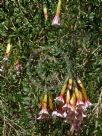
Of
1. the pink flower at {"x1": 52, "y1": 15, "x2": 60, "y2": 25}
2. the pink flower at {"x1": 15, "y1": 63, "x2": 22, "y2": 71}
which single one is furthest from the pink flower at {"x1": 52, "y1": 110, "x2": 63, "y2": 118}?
the pink flower at {"x1": 52, "y1": 15, "x2": 60, "y2": 25}

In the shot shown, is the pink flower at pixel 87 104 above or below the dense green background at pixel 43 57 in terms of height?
below

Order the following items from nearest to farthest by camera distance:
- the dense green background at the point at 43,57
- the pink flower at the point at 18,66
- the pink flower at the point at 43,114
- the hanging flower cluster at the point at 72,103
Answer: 1. the hanging flower cluster at the point at 72,103
2. the pink flower at the point at 43,114
3. the dense green background at the point at 43,57
4. the pink flower at the point at 18,66

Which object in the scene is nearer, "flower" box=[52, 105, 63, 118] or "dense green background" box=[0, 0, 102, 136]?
"flower" box=[52, 105, 63, 118]

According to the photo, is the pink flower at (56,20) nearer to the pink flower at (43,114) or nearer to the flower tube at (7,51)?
the flower tube at (7,51)

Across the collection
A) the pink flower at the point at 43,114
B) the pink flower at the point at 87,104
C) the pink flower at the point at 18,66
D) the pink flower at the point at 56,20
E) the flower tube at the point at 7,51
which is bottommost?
the pink flower at the point at 87,104

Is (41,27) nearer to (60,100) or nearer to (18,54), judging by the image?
(18,54)

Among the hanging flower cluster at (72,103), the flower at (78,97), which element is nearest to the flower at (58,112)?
the hanging flower cluster at (72,103)

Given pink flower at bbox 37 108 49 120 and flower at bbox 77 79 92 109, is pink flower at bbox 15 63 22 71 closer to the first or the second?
pink flower at bbox 37 108 49 120
